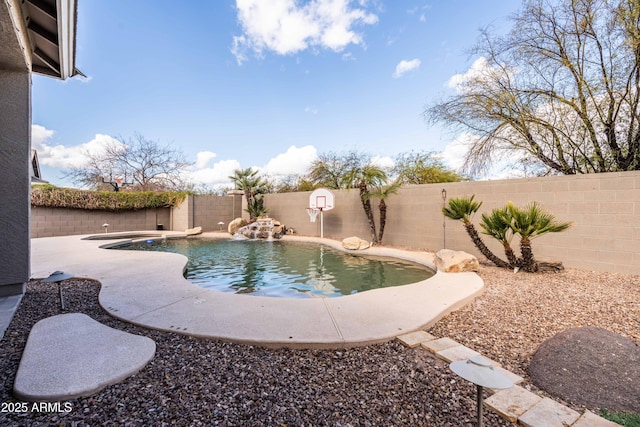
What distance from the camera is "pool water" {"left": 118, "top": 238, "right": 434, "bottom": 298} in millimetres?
4672

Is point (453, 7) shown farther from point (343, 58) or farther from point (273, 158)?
point (273, 158)

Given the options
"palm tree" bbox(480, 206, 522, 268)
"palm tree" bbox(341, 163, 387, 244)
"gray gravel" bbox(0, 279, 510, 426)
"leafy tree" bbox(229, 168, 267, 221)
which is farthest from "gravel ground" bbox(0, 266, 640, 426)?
"leafy tree" bbox(229, 168, 267, 221)

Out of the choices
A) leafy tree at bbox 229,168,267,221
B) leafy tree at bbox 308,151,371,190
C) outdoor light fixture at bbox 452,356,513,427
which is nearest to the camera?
outdoor light fixture at bbox 452,356,513,427

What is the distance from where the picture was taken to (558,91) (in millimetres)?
6941

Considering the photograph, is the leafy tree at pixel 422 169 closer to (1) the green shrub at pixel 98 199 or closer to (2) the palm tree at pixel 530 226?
(2) the palm tree at pixel 530 226

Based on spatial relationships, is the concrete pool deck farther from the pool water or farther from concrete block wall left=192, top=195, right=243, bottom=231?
concrete block wall left=192, top=195, right=243, bottom=231

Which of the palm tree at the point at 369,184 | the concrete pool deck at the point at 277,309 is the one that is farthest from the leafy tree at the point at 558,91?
the concrete pool deck at the point at 277,309

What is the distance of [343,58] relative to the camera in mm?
10461

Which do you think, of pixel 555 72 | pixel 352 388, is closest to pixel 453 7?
pixel 555 72

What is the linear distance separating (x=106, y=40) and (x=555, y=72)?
1274 centimetres

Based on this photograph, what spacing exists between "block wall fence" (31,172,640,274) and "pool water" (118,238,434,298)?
1.79m

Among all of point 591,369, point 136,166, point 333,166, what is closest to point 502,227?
point 591,369

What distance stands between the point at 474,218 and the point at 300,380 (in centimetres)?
656

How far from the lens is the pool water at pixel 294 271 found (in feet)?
15.3
